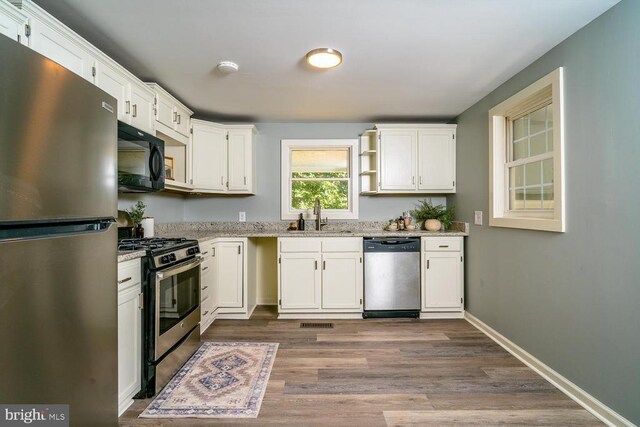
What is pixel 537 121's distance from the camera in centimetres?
250

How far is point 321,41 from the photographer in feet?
6.75

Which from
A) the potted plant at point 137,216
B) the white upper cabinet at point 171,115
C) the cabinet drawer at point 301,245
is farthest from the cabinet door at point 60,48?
the cabinet drawer at point 301,245

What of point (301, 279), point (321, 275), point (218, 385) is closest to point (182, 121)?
point (301, 279)

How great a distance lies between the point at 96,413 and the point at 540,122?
10.9 ft

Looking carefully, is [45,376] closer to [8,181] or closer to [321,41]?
[8,181]

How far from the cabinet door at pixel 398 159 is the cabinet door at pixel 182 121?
219 cm

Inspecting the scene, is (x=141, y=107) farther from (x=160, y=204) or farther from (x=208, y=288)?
(x=208, y=288)

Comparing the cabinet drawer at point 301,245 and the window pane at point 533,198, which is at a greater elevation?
the window pane at point 533,198

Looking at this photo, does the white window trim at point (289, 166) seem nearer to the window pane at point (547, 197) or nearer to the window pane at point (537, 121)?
the window pane at point (537, 121)

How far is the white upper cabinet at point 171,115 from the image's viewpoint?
2654 millimetres

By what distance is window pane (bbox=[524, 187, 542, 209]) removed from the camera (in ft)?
8.05

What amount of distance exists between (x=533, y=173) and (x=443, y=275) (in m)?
1.39

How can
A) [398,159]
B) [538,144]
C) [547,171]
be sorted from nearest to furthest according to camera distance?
[547,171] → [538,144] → [398,159]

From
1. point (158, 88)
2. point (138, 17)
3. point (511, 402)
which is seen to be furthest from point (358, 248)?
point (138, 17)
